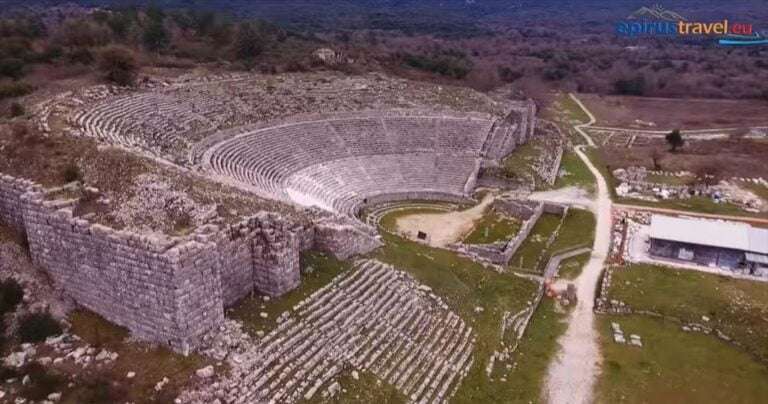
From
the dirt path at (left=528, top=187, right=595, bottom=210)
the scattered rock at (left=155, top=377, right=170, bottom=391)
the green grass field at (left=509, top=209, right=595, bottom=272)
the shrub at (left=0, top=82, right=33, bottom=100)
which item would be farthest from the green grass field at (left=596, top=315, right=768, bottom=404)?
the shrub at (left=0, top=82, right=33, bottom=100)

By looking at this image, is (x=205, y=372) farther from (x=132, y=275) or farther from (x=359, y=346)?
(x=359, y=346)

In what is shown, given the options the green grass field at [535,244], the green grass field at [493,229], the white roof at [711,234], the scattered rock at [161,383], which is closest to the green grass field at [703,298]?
the white roof at [711,234]

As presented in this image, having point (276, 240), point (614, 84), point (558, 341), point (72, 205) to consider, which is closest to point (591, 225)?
point (558, 341)

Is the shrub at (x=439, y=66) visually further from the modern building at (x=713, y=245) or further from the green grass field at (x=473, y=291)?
the green grass field at (x=473, y=291)

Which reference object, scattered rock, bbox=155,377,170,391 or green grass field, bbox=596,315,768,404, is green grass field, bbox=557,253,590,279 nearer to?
green grass field, bbox=596,315,768,404

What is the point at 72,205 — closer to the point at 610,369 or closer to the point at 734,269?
the point at 610,369

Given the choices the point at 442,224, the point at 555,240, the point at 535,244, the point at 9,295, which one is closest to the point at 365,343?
the point at 9,295
